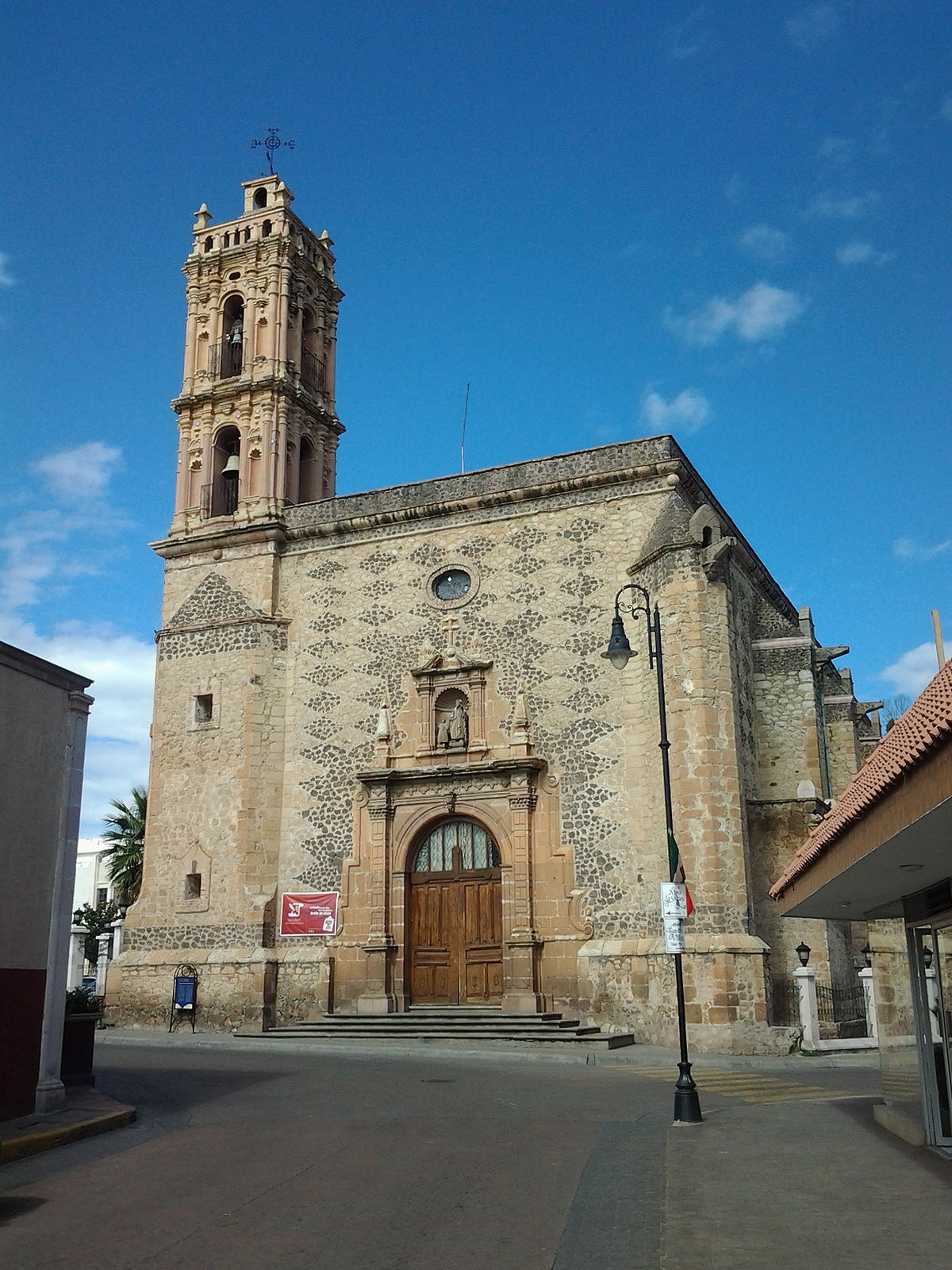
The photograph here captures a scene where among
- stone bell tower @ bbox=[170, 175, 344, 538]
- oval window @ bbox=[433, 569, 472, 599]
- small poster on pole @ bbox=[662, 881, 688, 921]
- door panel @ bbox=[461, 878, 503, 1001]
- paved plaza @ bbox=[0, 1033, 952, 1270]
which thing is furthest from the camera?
stone bell tower @ bbox=[170, 175, 344, 538]

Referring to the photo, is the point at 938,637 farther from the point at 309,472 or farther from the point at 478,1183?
the point at 309,472

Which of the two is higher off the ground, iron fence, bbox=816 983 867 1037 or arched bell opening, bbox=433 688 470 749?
arched bell opening, bbox=433 688 470 749

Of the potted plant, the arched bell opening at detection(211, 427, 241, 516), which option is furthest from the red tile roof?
the arched bell opening at detection(211, 427, 241, 516)

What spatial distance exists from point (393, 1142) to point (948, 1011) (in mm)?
4997

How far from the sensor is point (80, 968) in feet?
102

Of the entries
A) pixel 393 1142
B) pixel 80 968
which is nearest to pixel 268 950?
pixel 80 968

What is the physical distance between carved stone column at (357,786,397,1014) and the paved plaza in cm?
746

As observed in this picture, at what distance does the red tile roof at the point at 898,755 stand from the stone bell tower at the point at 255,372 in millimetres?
18878

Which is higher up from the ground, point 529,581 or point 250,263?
point 250,263

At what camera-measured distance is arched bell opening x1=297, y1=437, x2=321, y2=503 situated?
28203 mm

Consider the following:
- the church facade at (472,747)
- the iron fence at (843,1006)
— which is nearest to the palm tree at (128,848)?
the church facade at (472,747)

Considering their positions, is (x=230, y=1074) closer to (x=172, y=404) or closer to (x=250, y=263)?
(x=172, y=404)

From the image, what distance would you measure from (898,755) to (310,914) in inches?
696

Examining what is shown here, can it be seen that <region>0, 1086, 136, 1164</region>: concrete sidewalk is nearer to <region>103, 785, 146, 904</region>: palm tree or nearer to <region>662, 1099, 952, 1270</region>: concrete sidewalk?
<region>662, 1099, 952, 1270</region>: concrete sidewalk
